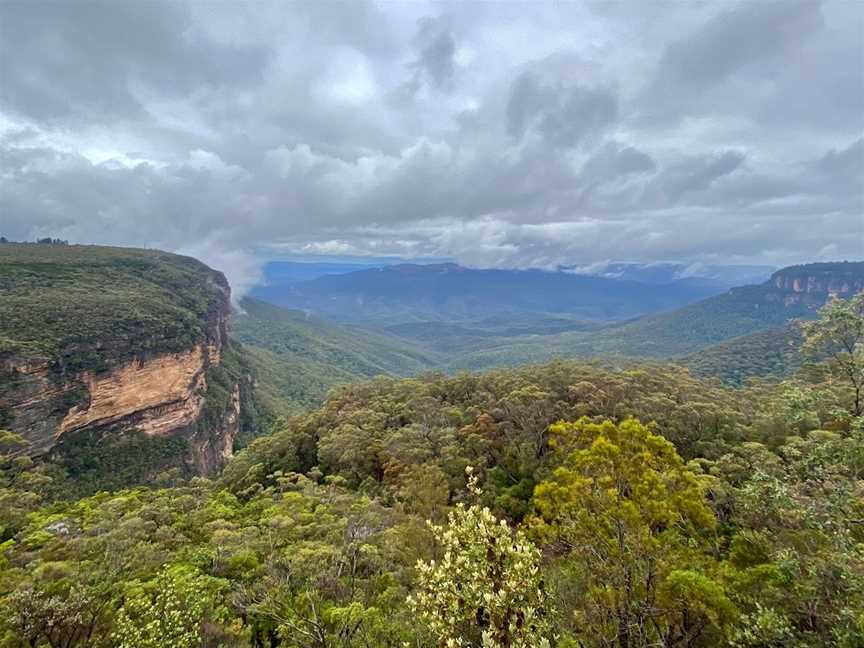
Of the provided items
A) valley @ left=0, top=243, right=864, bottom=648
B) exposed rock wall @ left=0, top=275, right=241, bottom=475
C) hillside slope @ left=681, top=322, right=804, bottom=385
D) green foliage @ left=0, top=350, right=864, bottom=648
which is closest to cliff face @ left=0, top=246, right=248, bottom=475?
exposed rock wall @ left=0, top=275, right=241, bottom=475

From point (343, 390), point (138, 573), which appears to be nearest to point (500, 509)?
point (138, 573)

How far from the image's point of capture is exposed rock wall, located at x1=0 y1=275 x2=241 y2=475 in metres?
50.3

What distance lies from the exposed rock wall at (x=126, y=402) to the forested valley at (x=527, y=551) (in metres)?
31.8

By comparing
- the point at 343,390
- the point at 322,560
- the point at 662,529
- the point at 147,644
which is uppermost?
Answer: the point at 662,529

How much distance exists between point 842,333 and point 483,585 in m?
12.3

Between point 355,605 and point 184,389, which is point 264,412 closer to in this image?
point 184,389

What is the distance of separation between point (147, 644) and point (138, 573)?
6.77 metres

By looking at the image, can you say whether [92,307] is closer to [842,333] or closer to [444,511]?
[444,511]

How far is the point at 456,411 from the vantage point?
3747 cm

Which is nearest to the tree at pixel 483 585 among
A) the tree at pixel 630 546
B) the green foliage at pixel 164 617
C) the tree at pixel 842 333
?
the tree at pixel 630 546

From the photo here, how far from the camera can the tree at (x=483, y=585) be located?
6035 mm

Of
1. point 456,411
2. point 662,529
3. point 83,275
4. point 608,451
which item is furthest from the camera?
point 83,275

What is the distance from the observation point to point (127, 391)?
65.2 metres

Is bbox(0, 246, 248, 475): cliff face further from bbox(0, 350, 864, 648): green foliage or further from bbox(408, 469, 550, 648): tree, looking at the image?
bbox(408, 469, 550, 648): tree
